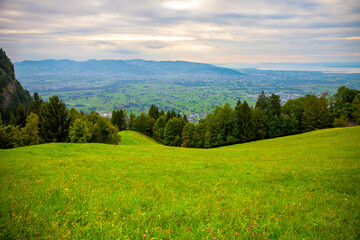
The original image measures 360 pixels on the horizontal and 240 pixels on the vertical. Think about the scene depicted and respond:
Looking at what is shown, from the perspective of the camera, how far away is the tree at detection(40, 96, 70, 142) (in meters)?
40.4

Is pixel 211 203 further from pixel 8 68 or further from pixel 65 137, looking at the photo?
pixel 8 68

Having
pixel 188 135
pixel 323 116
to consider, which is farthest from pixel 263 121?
pixel 188 135

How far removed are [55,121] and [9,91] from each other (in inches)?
5651

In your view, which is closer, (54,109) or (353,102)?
(54,109)

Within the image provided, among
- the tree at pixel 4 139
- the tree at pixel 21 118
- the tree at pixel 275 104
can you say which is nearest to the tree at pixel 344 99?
the tree at pixel 275 104

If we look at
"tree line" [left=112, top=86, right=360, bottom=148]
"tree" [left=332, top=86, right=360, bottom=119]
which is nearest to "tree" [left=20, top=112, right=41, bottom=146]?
"tree line" [left=112, top=86, right=360, bottom=148]

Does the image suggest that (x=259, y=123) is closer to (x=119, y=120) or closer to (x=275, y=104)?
(x=275, y=104)

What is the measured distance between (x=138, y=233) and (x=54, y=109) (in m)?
44.6

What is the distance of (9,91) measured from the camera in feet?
456

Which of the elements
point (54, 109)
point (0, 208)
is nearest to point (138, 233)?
point (0, 208)

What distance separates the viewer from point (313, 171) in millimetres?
14266

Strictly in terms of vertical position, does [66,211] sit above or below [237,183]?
above

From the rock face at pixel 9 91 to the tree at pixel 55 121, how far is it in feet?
332

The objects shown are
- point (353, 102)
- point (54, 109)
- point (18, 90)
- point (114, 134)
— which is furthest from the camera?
point (18, 90)
